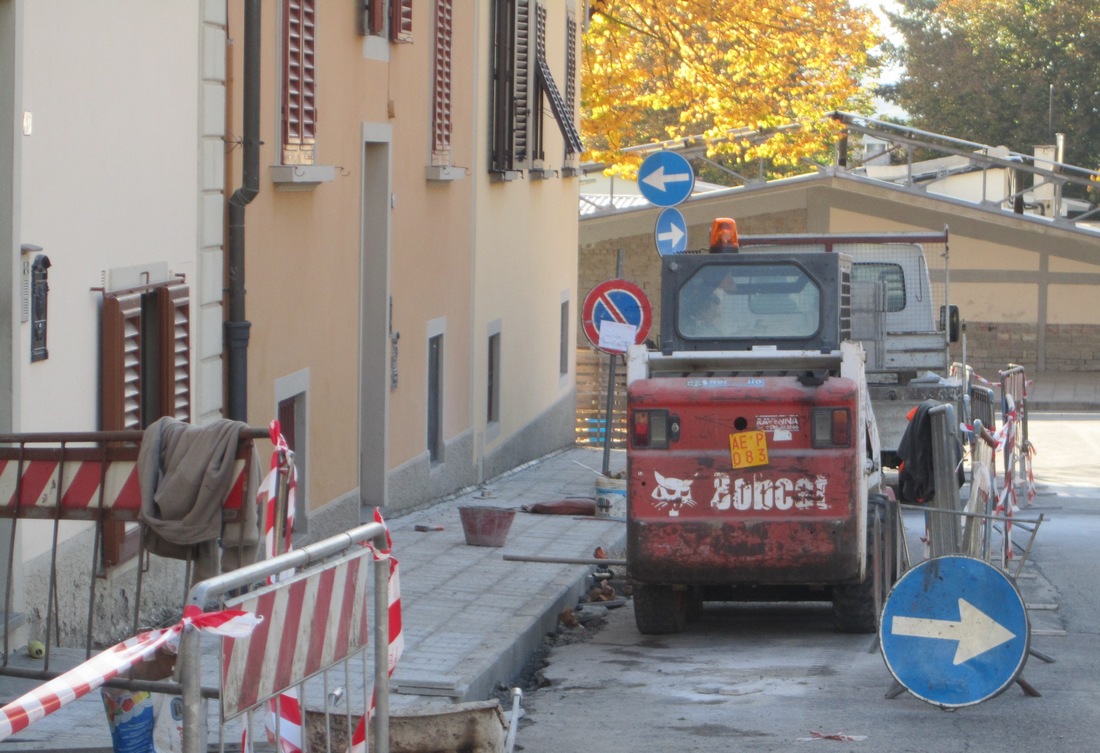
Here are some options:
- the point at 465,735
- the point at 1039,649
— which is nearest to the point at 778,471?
the point at 1039,649

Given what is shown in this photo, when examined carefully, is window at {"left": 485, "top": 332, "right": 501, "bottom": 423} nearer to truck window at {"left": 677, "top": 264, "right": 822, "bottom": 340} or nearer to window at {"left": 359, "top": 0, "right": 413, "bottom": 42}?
window at {"left": 359, "top": 0, "right": 413, "bottom": 42}

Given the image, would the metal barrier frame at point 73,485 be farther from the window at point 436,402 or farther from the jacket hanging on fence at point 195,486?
the window at point 436,402

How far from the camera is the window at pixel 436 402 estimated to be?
1567 centimetres

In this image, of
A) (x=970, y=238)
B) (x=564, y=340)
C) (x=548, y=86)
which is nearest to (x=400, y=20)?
(x=548, y=86)

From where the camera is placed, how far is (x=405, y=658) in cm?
817

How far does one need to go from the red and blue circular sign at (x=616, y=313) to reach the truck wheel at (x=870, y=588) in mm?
4962

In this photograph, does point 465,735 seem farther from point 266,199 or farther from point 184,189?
point 266,199

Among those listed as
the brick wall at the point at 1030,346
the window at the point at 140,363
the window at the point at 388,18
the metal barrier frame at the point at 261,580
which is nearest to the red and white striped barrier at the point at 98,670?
the metal barrier frame at the point at 261,580

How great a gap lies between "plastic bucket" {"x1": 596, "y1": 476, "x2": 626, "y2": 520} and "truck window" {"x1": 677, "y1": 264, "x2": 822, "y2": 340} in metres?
3.43

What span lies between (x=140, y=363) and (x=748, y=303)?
4.06m

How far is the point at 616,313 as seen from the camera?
14.6m

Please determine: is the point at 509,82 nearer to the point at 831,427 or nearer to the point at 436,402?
the point at 436,402

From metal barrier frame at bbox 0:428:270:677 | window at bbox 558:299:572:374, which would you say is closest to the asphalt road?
metal barrier frame at bbox 0:428:270:677

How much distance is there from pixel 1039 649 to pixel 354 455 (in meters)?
5.80
